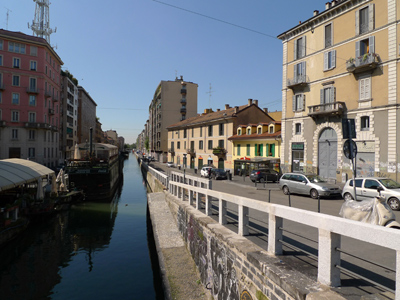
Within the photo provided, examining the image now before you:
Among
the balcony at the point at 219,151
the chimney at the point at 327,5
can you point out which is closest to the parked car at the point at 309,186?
the chimney at the point at 327,5

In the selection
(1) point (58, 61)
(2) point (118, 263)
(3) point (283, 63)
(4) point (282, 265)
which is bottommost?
(2) point (118, 263)

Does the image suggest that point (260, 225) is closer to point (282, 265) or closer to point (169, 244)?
point (282, 265)

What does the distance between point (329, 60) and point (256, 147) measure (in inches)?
498

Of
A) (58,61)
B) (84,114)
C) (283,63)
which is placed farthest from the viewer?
(84,114)

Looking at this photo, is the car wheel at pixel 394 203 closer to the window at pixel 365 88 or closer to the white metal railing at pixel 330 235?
the white metal railing at pixel 330 235

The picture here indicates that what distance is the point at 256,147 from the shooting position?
3183 centimetres

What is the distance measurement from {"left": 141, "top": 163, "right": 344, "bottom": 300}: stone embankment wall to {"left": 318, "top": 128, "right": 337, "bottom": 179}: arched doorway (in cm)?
1833

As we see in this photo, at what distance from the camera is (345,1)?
2100cm

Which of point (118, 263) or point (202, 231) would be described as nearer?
point (202, 231)

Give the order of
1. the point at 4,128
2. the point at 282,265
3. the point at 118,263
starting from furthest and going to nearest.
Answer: the point at 4,128
the point at 118,263
the point at 282,265

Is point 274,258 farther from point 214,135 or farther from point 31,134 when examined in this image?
point 31,134

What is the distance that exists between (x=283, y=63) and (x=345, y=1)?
7.84 meters

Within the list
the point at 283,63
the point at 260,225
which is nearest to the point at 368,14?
the point at 283,63

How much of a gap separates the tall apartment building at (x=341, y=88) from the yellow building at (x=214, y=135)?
430 inches
